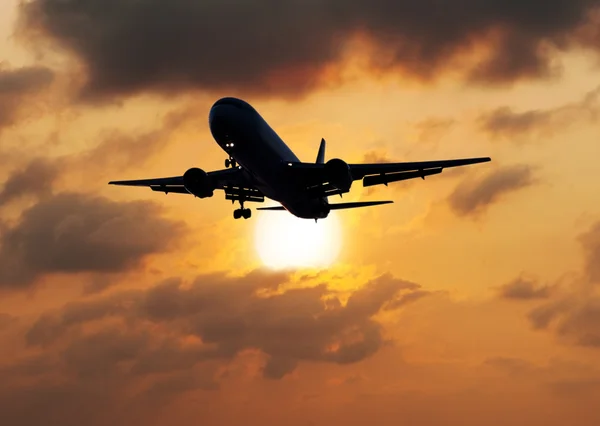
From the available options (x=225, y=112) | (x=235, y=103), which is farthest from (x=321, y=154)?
(x=225, y=112)

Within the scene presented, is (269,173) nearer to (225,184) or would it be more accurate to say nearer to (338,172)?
(338,172)

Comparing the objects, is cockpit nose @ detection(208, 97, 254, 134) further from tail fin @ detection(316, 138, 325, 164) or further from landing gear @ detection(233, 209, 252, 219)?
tail fin @ detection(316, 138, 325, 164)

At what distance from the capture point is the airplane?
251 feet

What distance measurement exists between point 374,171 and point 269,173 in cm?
913

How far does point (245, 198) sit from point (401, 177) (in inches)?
514

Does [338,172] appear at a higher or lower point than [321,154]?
lower

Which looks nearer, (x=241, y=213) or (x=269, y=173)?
(x=269, y=173)

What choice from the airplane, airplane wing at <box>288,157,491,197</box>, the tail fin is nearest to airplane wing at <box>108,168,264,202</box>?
the airplane

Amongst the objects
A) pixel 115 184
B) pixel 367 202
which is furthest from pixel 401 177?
pixel 115 184

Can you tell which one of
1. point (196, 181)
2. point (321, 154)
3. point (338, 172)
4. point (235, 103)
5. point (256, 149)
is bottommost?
point (338, 172)

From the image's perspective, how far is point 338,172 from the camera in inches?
3162

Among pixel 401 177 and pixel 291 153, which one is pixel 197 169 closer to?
pixel 291 153

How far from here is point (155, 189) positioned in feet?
301

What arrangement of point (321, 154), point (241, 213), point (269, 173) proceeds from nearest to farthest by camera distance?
point (269, 173)
point (241, 213)
point (321, 154)
